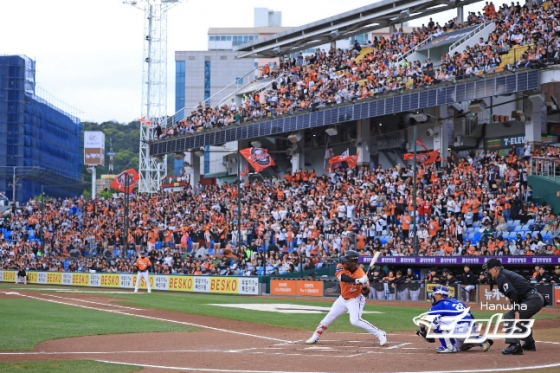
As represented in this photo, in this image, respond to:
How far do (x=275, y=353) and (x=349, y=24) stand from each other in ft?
137

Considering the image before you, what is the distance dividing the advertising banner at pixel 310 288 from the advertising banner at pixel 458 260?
7.55 feet

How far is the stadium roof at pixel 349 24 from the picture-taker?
1928 inches

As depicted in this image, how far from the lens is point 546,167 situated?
3675 cm

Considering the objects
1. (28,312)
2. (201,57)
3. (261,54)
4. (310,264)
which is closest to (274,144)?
(261,54)

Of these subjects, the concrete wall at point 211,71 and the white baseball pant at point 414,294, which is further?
the concrete wall at point 211,71

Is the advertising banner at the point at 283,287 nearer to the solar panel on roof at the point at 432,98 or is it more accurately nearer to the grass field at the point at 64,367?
the solar panel on roof at the point at 432,98

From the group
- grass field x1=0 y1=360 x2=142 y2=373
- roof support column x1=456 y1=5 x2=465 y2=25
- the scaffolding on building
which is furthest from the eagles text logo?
the scaffolding on building

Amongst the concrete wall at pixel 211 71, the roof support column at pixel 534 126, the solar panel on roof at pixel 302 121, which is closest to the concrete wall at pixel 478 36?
the roof support column at pixel 534 126

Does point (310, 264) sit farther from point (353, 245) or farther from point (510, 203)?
point (510, 203)

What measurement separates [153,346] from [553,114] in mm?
32340

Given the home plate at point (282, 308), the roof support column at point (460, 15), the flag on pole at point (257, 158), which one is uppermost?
the roof support column at point (460, 15)

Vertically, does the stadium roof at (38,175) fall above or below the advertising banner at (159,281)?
above

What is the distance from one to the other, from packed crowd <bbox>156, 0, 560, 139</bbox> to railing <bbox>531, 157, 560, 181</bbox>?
188 inches

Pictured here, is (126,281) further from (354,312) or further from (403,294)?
(354,312)
